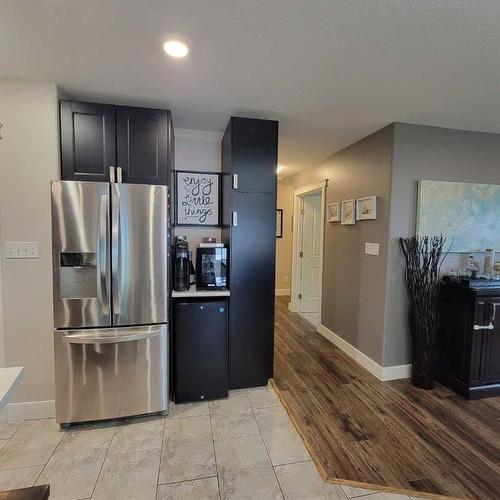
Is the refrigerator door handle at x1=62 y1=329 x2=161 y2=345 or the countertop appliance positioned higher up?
the countertop appliance

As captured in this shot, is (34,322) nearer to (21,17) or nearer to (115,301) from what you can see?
(115,301)

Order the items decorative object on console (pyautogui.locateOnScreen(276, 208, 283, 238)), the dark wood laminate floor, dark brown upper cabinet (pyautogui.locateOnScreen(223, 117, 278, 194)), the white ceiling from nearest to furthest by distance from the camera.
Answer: the white ceiling, the dark wood laminate floor, dark brown upper cabinet (pyautogui.locateOnScreen(223, 117, 278, 194)), decorative object on console (pyautogui.locateOnScreen(276, 208, 283, 238))

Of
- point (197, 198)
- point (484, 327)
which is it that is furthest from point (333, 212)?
point (484, 327)

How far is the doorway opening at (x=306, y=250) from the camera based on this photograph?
5.02 metres

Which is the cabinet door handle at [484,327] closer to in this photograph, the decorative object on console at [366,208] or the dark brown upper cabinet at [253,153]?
the decorative object on console at [366,208]

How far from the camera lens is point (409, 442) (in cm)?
201

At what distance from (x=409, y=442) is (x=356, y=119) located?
2620 millimetres

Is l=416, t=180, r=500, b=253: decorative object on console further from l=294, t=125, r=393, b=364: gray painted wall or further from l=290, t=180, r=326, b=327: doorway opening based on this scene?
l=290, t=180, r=326, b=327: doorway opening

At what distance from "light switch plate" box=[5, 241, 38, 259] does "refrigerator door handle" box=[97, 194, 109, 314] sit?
55 centimetres

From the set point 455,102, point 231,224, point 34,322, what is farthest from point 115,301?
point 455,102

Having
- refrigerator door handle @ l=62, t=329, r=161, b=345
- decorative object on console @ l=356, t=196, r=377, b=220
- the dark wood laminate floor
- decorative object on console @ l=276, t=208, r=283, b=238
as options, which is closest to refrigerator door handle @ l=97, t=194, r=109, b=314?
refrigerator door handle @ l=62, t=329, r=161, b=345

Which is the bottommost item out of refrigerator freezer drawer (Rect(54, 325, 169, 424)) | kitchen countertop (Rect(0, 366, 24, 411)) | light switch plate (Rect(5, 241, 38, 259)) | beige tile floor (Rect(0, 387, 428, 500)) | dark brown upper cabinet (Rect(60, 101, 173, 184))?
beige tile floor (Rect(0, 387, 428, 500))

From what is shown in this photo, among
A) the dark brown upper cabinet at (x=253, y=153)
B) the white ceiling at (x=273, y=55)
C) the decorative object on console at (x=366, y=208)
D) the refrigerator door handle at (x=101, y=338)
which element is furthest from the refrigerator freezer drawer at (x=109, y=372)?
the decorative object on console at (x=366, y=208)

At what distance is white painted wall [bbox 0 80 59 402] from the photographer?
212cm
